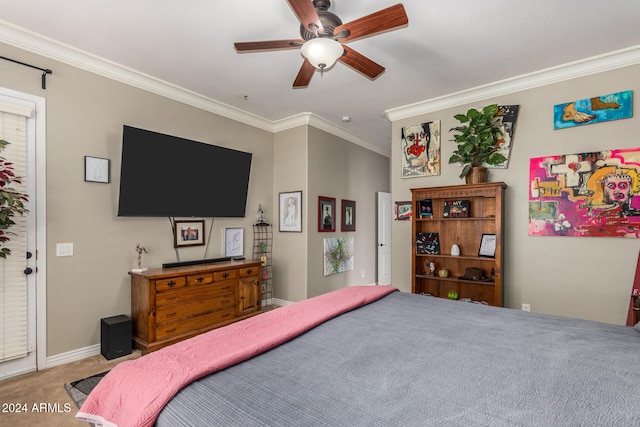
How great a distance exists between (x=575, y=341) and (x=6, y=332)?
3.83 meters

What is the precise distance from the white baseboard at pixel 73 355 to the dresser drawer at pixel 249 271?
59.2 inches

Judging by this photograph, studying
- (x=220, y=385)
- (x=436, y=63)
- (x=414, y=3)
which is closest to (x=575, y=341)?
(x=220, y=385)

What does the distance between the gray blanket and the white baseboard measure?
8.47 ft

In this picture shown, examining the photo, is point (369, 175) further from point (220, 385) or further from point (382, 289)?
point (220, 385)

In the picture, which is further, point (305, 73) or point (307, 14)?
point (305, 73)

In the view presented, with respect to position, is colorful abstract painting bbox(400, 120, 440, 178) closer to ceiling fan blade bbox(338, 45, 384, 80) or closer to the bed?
ceiling fan blade bbox(338, 45, 384, 80)

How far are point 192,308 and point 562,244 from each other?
3732 mm

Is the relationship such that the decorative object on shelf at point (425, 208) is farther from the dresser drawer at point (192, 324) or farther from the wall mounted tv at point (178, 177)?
the dresser drawer at point (192, 324)

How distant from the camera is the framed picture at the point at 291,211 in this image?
4.59 meters

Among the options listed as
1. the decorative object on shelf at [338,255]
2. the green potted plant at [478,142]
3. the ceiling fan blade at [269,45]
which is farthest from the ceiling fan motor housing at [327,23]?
the decorative object on shelf at [338,255]

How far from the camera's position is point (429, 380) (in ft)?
3.68

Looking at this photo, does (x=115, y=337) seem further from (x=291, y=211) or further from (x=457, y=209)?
(x=457, y=209)

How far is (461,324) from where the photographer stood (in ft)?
5.77

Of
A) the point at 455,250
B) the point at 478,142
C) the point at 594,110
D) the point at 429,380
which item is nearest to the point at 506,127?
the point at 478,142
